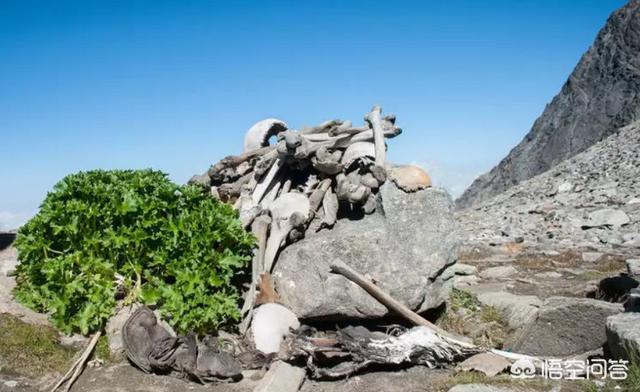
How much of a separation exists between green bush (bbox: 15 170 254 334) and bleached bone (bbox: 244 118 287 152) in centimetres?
295

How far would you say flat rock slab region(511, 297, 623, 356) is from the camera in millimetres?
6633

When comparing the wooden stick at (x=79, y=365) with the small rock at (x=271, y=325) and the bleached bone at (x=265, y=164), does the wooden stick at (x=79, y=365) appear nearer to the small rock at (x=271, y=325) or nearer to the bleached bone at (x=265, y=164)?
the small rock at (x=271, y=325)

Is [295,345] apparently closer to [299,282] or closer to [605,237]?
[299,282]

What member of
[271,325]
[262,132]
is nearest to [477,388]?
[271,325]

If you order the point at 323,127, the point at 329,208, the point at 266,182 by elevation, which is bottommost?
the point at 329,208

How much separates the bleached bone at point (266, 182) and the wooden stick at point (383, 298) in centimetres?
205

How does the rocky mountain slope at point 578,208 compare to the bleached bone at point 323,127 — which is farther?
the rocky mountain slope at point 578,208

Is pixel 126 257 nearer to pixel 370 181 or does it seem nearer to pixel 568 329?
pixel 370 181

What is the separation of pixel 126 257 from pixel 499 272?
7.38m

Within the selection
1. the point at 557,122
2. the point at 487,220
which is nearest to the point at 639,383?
the point at 487,220

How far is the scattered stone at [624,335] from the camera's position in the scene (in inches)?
213

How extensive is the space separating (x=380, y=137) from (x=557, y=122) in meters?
37.5

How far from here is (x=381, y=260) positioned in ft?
24.1

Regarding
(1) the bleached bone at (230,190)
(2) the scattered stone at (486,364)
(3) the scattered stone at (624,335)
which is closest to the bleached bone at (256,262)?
(1) the bleached bone at (230,190)
